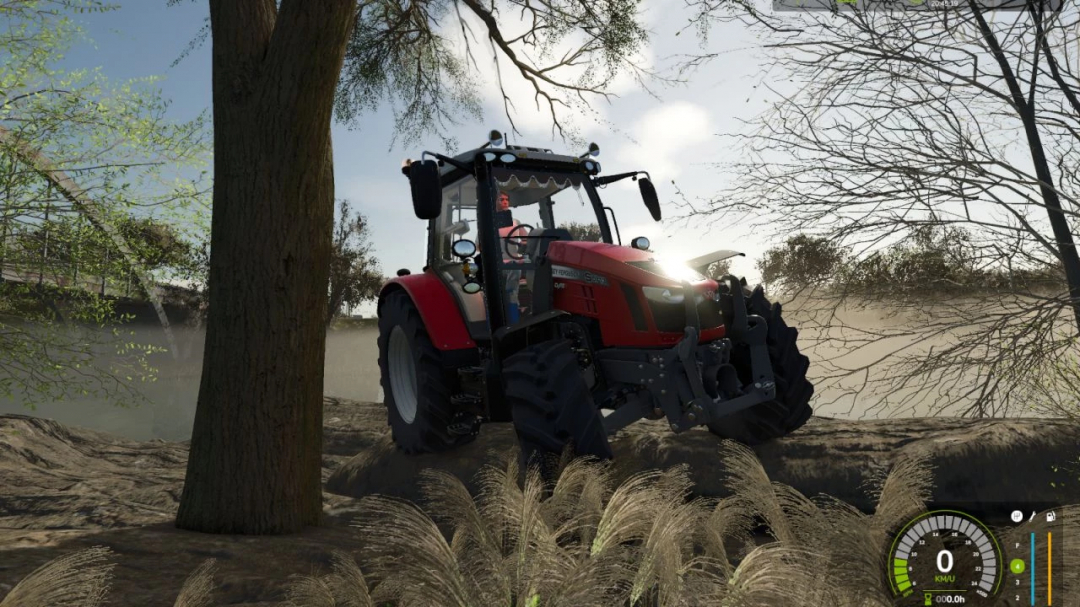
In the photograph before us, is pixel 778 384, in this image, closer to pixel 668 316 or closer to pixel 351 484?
pixel 668 316

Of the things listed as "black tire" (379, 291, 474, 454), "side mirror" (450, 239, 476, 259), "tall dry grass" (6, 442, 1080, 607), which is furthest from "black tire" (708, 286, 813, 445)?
"tall dry grass" (6, 442, 1080, 607)

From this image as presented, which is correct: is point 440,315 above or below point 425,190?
below

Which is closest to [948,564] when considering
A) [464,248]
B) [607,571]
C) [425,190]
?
[607,571]

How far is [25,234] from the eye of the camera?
9883mm

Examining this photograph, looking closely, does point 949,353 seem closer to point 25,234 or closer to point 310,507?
point 310,507

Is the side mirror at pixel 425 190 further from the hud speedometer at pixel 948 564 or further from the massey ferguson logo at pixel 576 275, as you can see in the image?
the hud speedometer at pixel 948 564

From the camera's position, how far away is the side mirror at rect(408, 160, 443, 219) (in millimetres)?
4871

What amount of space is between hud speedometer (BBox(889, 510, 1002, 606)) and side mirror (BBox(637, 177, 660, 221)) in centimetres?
411

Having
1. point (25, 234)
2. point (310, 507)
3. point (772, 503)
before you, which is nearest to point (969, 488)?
point (772, 503)

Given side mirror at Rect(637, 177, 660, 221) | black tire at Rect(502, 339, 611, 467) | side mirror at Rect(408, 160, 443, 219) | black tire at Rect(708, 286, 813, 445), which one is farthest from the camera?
side mirror at Rect(637, 177, 660, 221)

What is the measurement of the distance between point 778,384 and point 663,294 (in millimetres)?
1209

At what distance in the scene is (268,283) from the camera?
479 centimetres

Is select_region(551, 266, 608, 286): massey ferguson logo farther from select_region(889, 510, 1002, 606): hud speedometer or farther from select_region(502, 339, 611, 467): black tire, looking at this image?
select_region(889, 510, 1002, 606): hud speedometer

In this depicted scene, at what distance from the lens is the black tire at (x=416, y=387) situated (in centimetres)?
633
